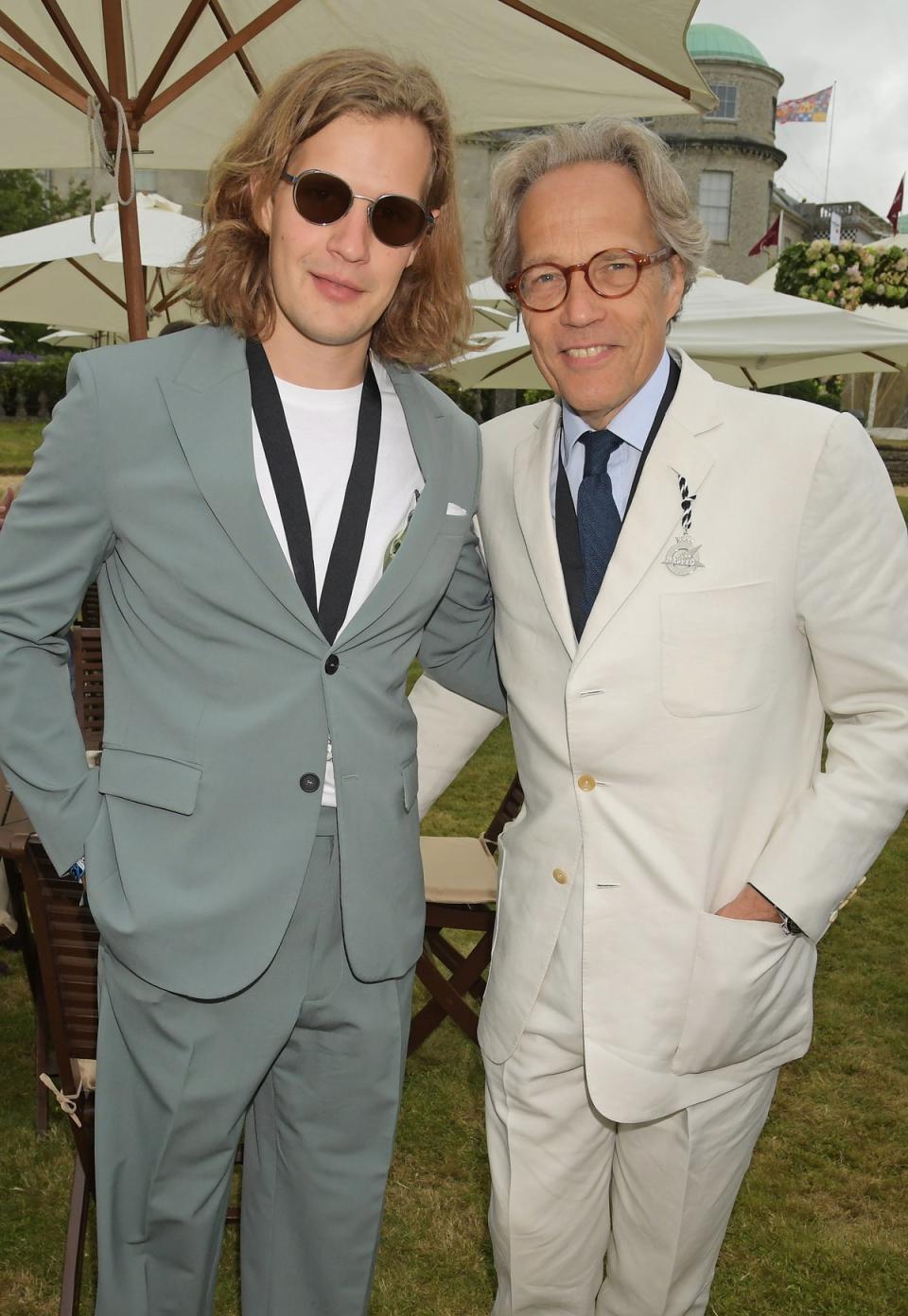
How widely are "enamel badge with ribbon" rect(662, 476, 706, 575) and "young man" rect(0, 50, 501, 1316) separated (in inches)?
15.1

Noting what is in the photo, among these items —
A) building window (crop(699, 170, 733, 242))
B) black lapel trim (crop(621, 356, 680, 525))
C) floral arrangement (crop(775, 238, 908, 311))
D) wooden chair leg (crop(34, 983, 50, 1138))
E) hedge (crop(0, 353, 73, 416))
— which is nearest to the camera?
black lapel trim (crop(621, 356, 680, 525))

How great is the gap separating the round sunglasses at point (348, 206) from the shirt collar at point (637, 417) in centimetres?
46

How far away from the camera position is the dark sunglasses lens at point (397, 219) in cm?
197

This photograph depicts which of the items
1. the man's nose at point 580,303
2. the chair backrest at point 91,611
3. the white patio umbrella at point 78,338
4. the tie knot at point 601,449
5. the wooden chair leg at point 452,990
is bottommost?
the wooden chair leg at point 452,990

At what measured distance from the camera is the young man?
189 centimetres

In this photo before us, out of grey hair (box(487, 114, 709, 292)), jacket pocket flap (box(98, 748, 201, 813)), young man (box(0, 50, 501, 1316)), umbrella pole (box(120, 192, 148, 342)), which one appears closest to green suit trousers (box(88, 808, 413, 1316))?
young man (box(0, 50, 501, 1316))

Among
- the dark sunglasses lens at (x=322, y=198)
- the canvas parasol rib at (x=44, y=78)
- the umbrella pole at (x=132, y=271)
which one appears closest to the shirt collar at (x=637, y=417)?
the dark sunglasses lens at (x=322, y=198)

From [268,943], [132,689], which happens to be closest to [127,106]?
[132,689]

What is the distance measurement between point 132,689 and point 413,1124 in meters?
2.51

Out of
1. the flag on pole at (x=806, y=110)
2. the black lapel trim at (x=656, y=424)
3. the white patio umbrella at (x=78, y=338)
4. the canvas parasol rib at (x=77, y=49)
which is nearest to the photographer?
the black lapel trim at (x=656, y=424)

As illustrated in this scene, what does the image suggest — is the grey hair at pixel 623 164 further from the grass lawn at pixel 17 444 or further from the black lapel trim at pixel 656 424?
the grass lawn at pixel 17 444

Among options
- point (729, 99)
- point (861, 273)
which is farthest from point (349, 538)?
point (729, 99)

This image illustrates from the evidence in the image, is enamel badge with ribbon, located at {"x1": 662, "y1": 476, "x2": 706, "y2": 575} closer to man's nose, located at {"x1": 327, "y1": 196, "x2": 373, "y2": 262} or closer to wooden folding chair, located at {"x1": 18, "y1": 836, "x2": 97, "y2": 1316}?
man's nose, located at {"x1": 327, "y1": 196, "x2": 373, "y2": 262}

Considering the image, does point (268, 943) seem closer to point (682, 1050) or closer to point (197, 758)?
point (197, 758)
